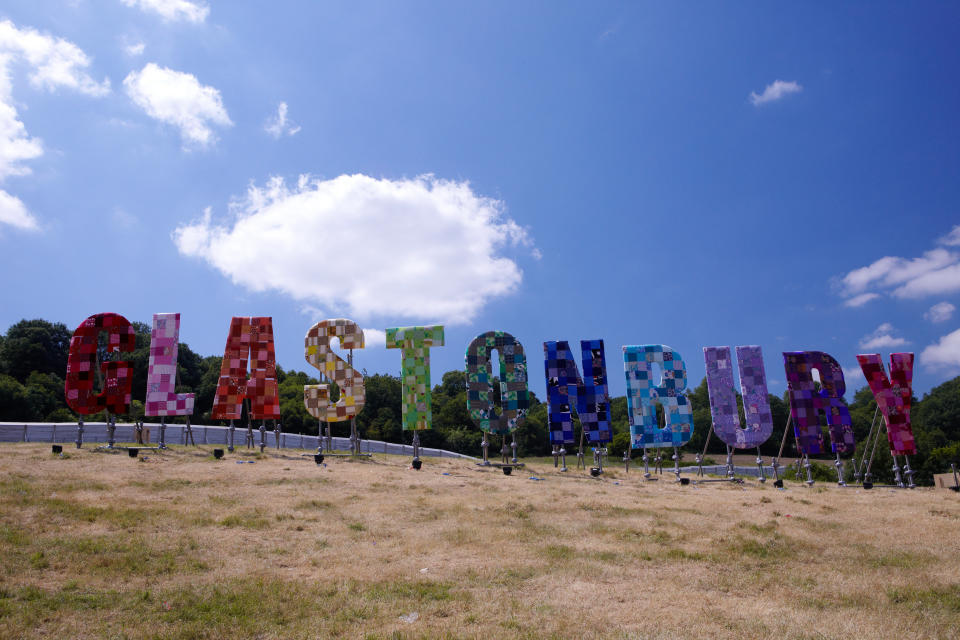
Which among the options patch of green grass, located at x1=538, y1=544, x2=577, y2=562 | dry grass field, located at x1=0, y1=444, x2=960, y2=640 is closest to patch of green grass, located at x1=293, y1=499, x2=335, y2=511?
dry grass field, located at x1=0, y1=444, x2=960, y2=640

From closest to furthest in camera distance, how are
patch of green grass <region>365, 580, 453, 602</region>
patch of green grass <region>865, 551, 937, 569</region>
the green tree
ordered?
patch of green grass <region>365, 580, 453, 602</region> < patch of green grass <region>865, 551, 937, 569</region> < the green tree

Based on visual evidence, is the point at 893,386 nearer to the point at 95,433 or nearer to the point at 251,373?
the point at 251,373

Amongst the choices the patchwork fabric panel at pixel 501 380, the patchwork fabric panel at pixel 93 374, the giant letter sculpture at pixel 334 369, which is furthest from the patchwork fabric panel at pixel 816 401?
the patchwork fabric panel at pixel 93 374

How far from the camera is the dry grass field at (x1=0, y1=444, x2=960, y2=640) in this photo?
11.4 m

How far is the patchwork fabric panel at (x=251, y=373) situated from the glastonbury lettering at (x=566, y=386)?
0.17 feet

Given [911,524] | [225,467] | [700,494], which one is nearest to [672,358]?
[700,494]

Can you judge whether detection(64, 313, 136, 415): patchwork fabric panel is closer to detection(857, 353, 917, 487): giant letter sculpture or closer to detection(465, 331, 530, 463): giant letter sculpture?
detection(465, 331, 530, 463): giant letter sculpture

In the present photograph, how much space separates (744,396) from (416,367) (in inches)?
661

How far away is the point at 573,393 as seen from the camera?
32.0 m

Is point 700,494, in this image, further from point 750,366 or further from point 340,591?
point 340,591

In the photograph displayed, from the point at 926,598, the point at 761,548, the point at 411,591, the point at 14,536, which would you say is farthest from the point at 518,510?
the point at 14,536

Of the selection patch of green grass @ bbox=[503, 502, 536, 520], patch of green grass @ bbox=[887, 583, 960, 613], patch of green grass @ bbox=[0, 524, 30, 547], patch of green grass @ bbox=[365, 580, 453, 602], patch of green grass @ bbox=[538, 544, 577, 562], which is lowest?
patch of green grass @ bbox=[887, 583, 960, 613]

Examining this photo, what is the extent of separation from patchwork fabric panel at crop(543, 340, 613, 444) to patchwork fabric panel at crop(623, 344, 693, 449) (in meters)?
1.33

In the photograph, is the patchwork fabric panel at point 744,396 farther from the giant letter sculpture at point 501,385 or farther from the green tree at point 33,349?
the green tree at point 33,349
